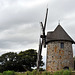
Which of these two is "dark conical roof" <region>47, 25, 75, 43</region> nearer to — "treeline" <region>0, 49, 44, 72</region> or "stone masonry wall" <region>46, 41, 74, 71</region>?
"stone masonry wall" <region>46, 41, 74, 71</region>

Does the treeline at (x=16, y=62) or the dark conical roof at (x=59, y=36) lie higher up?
the dark conical roof at (x=59, y=36)

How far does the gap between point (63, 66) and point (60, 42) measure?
417 cm

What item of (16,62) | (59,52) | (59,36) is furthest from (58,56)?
(16,62)

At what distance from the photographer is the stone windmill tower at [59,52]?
26575mm

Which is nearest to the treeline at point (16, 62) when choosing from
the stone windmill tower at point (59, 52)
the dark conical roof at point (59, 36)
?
the stone windmill tower at point (59, 52)

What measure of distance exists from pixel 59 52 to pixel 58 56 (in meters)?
0.72

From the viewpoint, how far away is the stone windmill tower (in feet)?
87.2

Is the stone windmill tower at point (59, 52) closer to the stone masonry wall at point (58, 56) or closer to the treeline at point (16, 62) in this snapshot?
the stone masonry wall at point (58, 56)

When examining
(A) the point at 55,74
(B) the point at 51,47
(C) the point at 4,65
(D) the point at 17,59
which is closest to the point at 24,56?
(D) the point at 17,59

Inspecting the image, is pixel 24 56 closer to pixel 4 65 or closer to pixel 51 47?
pixel 4 65

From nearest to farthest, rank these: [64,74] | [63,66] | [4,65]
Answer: [64,74] < [63,66] < [4,65]

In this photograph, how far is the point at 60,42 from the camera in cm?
2725

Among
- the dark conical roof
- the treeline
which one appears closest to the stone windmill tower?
the dark conical roof

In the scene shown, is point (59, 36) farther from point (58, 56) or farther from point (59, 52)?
point (58, 56)
